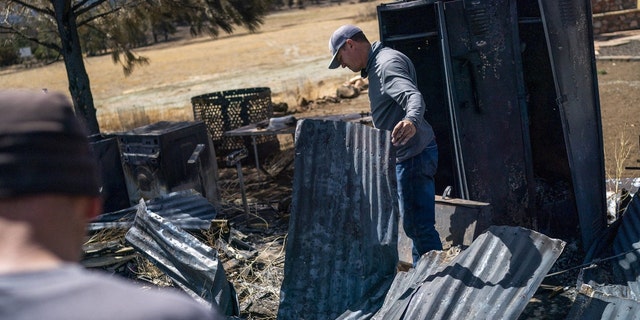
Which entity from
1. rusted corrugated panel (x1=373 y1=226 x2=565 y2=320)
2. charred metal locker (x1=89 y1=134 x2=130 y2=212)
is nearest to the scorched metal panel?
rusted corrugated panel (x1=373 y1=226 x2=565 y2=320)

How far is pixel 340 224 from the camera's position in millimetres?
5031

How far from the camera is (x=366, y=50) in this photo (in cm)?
511

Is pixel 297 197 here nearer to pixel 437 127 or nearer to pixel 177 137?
pixel 437 127

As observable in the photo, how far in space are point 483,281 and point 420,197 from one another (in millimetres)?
1043

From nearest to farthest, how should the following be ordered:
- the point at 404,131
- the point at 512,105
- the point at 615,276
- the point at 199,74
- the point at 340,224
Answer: the point at 404,131
the point at 615,276
the point at 340,224
the point at 512,105
the point at 199,74

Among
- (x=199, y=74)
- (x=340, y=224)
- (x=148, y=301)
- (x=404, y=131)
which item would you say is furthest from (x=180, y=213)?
(x=199, y=74)

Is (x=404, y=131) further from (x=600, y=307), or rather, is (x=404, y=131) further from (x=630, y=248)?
(x=630, y=248)

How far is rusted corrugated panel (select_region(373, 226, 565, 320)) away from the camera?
399 cm

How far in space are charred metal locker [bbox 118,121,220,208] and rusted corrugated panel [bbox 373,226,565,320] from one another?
11.2 feet

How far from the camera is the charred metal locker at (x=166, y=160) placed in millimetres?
7324

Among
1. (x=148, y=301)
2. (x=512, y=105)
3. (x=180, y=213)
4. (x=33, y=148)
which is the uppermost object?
(x=33, y=148)

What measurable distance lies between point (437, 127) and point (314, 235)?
2061 mm

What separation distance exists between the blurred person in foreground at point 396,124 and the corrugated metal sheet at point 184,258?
4.18 ft

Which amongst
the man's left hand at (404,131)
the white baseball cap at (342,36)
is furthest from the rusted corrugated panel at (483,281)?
the white baseball cap at (342,36)
